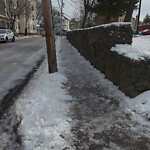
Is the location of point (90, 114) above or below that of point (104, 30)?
below

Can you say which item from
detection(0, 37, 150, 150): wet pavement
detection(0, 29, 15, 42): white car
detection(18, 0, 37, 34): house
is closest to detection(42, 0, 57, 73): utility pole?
detection(0, 37, 150, 150): wet pavement

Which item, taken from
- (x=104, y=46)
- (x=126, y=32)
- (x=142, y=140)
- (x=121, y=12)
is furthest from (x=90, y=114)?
(x=121, y=12)

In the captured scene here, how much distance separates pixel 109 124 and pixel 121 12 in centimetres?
2212

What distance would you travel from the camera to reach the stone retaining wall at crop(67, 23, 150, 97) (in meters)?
6.68

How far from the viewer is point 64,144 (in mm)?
4625

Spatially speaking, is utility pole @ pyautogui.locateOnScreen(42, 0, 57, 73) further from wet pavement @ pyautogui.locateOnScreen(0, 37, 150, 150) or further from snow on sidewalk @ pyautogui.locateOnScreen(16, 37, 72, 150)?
wet pavement @ pyautogui.locateOnScreen(0, 37, 150, 150)

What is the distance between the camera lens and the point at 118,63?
26.0ft

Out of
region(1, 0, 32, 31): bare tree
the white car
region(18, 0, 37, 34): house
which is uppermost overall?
region(1, 0, 32, 31): bare tree

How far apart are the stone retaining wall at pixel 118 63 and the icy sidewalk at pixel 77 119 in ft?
1.01

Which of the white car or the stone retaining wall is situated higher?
the stone retaining wall

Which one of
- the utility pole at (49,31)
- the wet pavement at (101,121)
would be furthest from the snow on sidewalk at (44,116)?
the utility pole at (49,31)

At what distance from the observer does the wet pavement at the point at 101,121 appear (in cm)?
473

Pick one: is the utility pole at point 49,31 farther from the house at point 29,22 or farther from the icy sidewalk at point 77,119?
the house at point 29,22

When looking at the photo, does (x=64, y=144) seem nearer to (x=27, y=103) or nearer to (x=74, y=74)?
(x=27, y=103)
